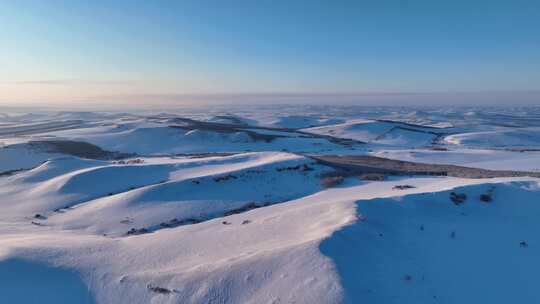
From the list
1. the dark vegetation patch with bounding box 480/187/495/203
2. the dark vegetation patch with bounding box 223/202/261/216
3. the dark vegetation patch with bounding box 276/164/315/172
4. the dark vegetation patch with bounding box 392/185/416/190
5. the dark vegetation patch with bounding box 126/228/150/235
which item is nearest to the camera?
the dark vegetation patch with bounding box 126/228/150/235

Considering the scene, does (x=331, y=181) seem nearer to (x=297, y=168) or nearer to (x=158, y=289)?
(x=297, y=168)

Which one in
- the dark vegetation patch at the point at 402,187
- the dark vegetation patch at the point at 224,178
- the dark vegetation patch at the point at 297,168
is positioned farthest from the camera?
the dark vegetation patch at the point at 297,168

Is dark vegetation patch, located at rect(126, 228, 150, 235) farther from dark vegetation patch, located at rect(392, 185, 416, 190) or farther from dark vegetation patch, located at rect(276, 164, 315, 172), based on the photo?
dark vegetation patch, located at rect(392, 185, 416, 190)

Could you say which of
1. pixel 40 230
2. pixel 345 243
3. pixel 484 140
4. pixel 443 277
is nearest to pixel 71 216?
pixel 40 230

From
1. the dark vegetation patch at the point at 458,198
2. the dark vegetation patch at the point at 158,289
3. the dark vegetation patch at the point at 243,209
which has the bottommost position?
the dark vegetation patch at the point at 243,209

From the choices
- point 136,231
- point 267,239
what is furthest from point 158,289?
point 136,231

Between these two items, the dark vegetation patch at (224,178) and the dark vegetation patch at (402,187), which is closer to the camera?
the dark vegetation patch at (402,187)

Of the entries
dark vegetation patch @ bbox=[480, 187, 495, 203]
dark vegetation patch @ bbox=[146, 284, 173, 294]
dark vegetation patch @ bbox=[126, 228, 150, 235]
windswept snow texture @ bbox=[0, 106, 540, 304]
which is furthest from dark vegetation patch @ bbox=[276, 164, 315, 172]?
dark vegetation patch @ bbox=[146, 284, 173, 294]

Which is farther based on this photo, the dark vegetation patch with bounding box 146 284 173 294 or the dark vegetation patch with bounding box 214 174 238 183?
the dark vegetation patch with bounding box 214 174 238 183

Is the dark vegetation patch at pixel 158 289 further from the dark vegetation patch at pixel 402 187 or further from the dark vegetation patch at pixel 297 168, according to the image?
the dark vegetation patch at pixel 297 168

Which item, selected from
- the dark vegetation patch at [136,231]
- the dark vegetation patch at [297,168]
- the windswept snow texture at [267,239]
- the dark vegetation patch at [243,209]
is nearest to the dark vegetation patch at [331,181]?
the windswept snow texture at [267,239]

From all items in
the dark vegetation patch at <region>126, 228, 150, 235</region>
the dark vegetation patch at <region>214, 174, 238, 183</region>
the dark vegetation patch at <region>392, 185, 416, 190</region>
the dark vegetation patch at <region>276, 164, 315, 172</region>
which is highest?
the dark vegetation patch at <region>392, 185, 416, 190</region>

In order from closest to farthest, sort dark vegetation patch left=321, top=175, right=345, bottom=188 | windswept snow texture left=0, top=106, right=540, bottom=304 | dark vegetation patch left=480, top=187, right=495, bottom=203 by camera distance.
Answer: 1. windswept snow texture left=0, top=106, right=540, bottom=304
2. dark vegetation patch left=480, top=187, right=495, bottom=203
3. dark vegetation patch left=321, top=175, right=345, bottom=188
